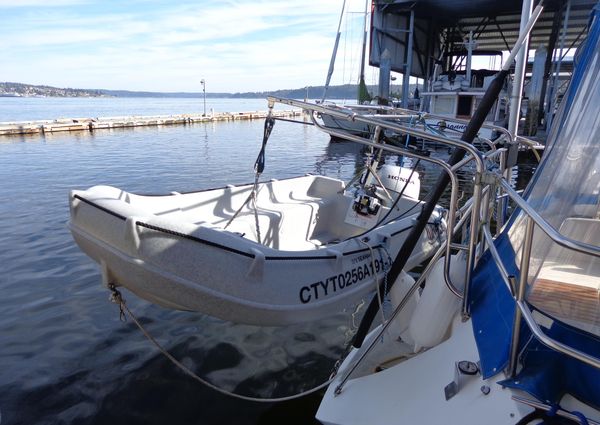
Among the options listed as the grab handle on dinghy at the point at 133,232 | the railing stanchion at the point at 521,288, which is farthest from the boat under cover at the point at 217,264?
the railing stanchion at the point at 521,288

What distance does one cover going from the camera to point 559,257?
2076 millimetres

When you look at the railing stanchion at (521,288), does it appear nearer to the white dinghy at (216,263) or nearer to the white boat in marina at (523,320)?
the white boat in marina at (523,320)

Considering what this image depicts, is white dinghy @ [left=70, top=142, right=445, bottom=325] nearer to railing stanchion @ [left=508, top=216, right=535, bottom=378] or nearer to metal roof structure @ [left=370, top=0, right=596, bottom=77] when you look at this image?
railing stanchion @ [left=508, top=216, right=535, bottom=378]

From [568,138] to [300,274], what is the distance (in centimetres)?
218

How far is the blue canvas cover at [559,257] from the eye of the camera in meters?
1.84

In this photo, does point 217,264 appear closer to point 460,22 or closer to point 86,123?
point 460,22

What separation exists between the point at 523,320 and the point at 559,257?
14.5 inches

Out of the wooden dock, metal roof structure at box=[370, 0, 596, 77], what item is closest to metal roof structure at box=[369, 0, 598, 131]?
metal roof structure at box=[370, 0, 596, 77]

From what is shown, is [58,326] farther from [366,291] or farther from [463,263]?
[463,263]

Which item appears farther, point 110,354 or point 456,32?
point 456,32

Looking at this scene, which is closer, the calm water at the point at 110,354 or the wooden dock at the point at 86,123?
the calm water at the point at 110,354

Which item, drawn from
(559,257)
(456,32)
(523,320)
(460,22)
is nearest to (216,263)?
(523,320)

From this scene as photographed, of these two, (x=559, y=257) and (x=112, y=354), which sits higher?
(x=559, y=257)

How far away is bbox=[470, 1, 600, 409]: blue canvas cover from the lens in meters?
1.84
